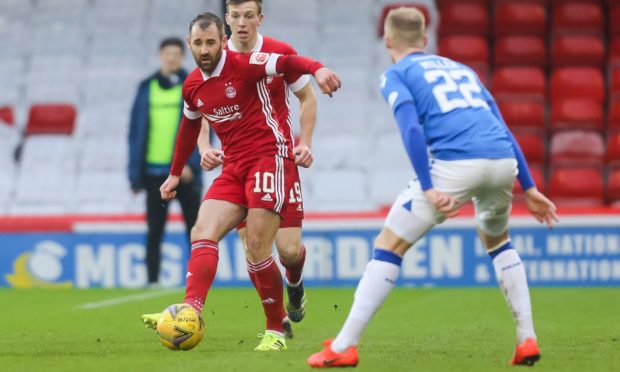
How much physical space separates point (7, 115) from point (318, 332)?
792 centimetres

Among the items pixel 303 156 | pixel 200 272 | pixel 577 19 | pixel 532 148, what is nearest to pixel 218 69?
pixel 303 156

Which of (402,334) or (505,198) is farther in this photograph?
(402,334)

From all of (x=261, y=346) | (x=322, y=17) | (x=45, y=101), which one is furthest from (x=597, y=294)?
(x=45, y=101)

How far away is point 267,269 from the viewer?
6.60 m

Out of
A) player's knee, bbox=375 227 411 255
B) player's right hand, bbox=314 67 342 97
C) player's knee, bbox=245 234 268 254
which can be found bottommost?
player's knee, bbox=245 234 268 254

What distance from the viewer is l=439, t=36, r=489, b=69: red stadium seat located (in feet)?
46.2

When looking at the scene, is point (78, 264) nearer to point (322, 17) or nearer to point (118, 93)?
point (118, 93)

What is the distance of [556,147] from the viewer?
13391mm

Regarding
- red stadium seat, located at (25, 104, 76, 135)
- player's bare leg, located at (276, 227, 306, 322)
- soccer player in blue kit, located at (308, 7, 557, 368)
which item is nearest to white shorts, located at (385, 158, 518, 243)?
soccer player in blue kit, located at (308, 7, 557, 368)

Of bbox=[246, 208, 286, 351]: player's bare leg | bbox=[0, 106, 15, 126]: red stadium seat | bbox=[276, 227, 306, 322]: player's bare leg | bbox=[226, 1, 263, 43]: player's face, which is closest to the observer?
bbox=[246, 208, 286, 351]: player's bare leg

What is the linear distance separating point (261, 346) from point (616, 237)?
557 centimetres

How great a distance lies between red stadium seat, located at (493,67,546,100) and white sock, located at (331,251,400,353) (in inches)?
337

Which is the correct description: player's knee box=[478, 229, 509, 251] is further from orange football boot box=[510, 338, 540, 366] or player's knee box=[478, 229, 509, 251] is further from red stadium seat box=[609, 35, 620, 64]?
red stadium seat box=[609, 35, 620, 64]

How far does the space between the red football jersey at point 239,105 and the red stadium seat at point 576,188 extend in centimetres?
671
